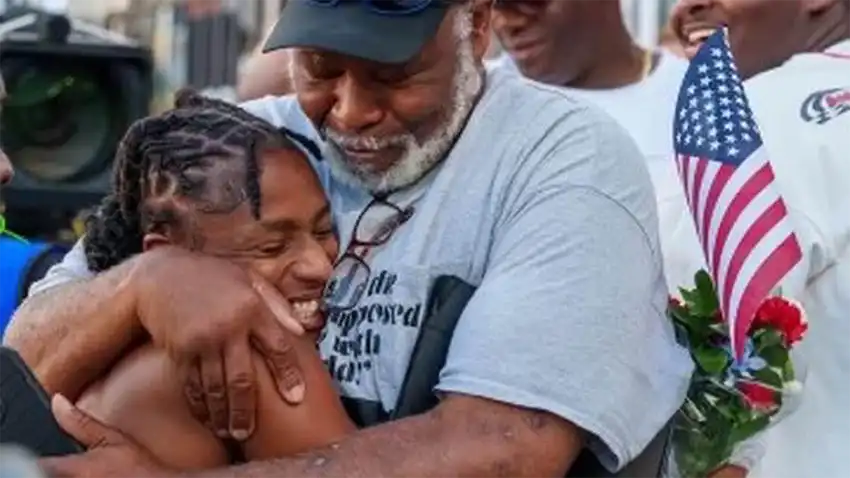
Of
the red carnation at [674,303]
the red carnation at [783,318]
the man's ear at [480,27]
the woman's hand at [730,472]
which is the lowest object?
the woman's hand at [730,472]

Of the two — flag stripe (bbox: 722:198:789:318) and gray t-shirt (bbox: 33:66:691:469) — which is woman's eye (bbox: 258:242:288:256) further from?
flag stripe (bbox: 722:198:789:318)

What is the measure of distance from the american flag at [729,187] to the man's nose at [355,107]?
553mm

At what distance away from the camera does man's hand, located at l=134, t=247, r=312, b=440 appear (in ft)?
8.75

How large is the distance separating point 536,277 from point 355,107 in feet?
1.35

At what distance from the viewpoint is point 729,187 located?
310cm

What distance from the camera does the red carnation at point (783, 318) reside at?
10.3 feet

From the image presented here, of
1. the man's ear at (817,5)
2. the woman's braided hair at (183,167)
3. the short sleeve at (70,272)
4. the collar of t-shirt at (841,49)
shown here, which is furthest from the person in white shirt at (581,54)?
the woman's braided hair at (183,167)

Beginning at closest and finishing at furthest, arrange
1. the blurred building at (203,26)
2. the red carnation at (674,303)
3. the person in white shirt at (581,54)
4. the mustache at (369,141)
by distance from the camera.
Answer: the mustache at (369,141)
the red carnation at (674,303)
the person in white shirt at (581,54)
the blurred building at (203,26)

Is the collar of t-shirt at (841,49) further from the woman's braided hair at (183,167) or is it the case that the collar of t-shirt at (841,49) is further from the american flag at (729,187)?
the woman's braided hair at (183,167)

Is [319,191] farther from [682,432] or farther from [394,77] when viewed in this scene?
[682,432]

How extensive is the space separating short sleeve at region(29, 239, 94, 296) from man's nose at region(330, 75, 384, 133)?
1.51 feet

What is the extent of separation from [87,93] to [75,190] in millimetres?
371

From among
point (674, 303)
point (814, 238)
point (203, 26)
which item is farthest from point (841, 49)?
point (203, 26)

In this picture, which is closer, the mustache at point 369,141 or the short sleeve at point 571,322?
the short sleeve at point 571,322
